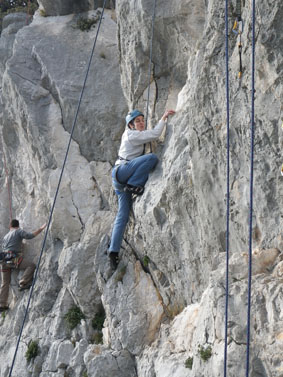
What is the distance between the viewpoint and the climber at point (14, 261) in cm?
1307

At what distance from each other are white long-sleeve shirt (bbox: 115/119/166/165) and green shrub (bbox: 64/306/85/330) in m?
3.56

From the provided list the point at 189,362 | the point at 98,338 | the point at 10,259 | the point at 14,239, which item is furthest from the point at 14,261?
the point at 189,362

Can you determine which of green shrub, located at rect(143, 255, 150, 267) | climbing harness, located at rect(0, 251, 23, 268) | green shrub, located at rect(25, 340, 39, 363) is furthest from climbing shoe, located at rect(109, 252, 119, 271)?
climbing harness, located at rect(0, 251, 23, 268)

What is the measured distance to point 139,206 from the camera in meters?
8.74

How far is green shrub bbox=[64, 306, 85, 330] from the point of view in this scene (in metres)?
10.6

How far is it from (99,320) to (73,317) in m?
0.79

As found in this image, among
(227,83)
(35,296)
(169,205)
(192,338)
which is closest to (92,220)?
(35,296)

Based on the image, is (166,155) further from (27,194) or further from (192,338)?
(27,194)

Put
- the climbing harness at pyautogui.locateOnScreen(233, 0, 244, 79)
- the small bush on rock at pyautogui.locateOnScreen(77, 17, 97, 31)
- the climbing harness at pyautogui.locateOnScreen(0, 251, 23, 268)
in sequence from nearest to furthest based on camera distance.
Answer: the climbing harness at pyautogui.locateOnScreen(233, 0, 244, 79) → the climbing harness at pyautogui.locateOnScreen(0, 251, 23, 268) → the small bush on rock at pyautogui.locateOnScreen(77, 17, 97, 31)

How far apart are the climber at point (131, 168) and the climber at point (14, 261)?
4.36m

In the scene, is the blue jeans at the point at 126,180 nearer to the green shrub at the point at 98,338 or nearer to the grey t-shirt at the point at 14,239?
the green shrub at the point at 98,338

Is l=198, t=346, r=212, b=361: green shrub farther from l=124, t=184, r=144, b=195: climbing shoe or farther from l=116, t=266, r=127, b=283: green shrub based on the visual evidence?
l=124, t=184, r=144, b=195: climbing shoe

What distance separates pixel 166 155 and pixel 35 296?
5.68m

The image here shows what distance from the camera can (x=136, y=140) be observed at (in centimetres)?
909
